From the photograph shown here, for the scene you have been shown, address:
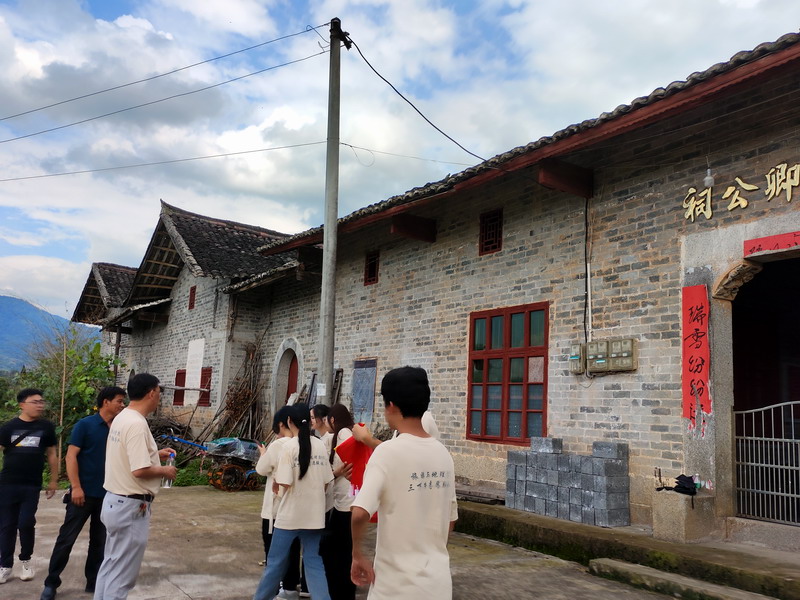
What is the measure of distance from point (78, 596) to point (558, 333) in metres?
5.93

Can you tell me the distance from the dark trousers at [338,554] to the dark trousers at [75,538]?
1644 millimetres

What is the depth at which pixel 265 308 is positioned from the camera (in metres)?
16.5

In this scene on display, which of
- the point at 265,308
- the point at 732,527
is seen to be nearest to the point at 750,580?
the point at 732,527

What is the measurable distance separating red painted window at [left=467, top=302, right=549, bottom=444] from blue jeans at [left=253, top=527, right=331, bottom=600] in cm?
466

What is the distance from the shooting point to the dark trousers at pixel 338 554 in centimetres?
474

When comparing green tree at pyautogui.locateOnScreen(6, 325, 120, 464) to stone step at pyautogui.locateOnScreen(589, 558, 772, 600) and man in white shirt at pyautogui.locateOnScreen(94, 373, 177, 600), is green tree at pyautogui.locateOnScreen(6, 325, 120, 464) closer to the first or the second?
man in white shirt at pyautogui.locateOnScreen(94, 373, 177, 600)

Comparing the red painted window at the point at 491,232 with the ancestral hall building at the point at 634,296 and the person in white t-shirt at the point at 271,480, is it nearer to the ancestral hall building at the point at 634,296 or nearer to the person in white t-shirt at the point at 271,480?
the ancestral hall building at the point at 634,296

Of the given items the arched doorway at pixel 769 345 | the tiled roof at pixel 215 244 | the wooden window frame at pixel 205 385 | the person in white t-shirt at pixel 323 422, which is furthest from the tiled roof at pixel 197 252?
the person in white t-shirt at pixel 323 422

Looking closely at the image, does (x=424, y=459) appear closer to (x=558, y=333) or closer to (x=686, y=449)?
→ (x=686, y=449)

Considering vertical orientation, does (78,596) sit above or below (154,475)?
below

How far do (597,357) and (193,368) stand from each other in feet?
41.4

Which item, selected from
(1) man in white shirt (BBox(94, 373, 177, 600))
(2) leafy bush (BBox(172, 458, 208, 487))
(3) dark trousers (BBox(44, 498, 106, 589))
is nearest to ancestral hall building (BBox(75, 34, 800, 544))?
(2) leafy bush (BBox(172, 458, 208, 487))

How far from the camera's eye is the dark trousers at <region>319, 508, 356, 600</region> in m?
4.74

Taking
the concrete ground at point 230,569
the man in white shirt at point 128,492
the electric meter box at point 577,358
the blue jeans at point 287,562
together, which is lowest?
the concrete ground at point 230,569
